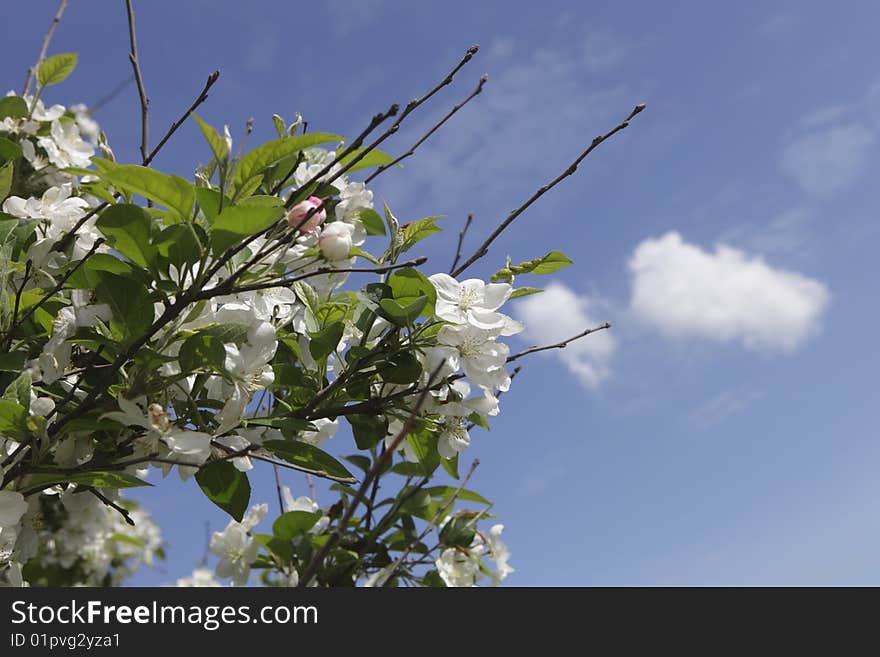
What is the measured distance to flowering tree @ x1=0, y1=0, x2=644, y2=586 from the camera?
1146 millimetres

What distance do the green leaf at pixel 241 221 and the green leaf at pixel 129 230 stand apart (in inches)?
5.4

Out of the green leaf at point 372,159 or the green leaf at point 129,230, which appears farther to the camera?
the green leaf at point 372,159

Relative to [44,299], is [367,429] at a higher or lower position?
lower

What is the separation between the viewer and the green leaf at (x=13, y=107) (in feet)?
6.62

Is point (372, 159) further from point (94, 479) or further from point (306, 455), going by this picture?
point (94, 479)

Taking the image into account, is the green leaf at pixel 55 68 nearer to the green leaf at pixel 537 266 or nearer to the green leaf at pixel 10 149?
the green leaf at pixel 10 149

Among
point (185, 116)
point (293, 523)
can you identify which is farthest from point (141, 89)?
point (293, 523)

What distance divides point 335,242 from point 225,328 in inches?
8.9

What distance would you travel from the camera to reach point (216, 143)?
1171 millimetres

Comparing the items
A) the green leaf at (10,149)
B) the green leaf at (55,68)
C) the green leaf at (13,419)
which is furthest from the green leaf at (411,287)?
the green leaf at (55,68)

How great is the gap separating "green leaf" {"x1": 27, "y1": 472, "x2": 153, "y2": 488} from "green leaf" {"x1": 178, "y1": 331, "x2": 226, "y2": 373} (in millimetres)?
210

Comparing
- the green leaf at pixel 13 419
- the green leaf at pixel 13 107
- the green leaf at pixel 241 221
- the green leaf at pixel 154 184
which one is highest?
the green leaf at pixel 13 107

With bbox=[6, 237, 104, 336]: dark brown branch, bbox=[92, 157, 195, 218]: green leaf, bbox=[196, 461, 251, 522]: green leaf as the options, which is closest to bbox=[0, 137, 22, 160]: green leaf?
bbox=[6, 237, 104, 336]: dark brown branch
